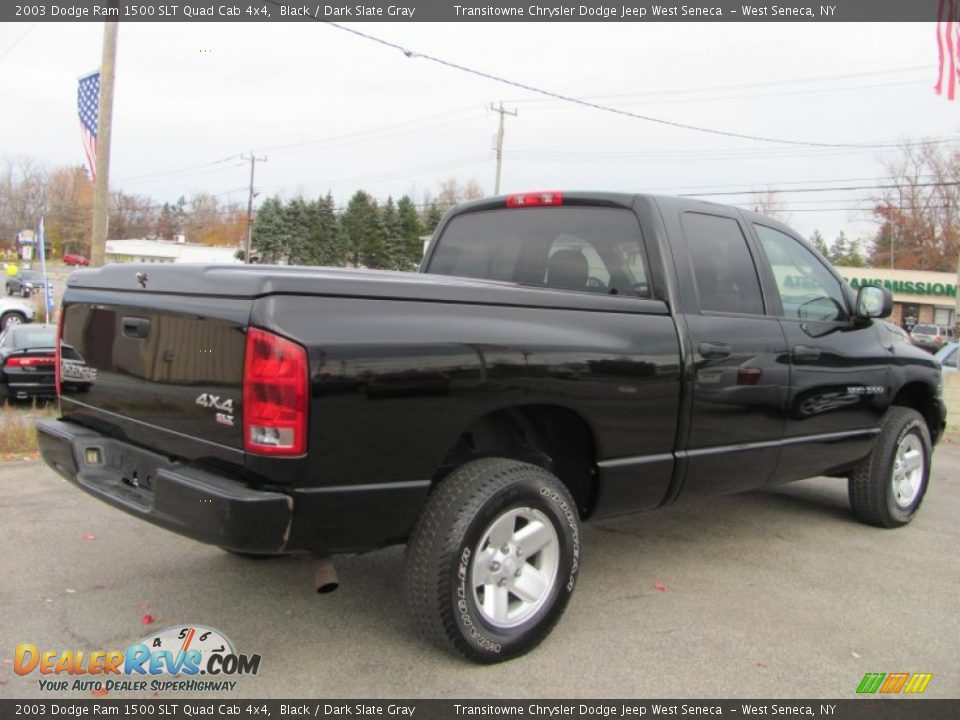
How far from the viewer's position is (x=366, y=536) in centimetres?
287

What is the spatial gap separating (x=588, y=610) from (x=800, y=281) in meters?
2.39

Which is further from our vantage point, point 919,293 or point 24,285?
point 919,293

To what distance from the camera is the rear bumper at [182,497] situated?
2.61 m

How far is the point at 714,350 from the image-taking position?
3924 millimetres

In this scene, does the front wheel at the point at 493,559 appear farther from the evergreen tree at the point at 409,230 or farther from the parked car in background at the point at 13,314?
the evergreen tree at the point at 409,230

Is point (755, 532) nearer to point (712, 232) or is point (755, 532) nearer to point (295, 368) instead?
point (712, 232)

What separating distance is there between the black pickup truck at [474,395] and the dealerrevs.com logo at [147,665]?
53 centimetres

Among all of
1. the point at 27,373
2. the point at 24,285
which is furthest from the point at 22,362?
the point at 24,285

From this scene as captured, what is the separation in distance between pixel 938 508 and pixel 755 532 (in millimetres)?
1965

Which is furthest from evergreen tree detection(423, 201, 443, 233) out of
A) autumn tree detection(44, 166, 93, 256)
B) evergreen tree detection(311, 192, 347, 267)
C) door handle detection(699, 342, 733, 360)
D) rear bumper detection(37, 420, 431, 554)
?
rear bumper detection(37, 420, 431, 554)

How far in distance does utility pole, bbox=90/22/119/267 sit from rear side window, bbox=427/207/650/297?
976 cm

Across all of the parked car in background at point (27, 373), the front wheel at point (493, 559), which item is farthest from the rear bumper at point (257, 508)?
the parked car in background at point (27, 373)

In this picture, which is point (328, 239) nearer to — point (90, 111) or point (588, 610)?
point (90, 111)
